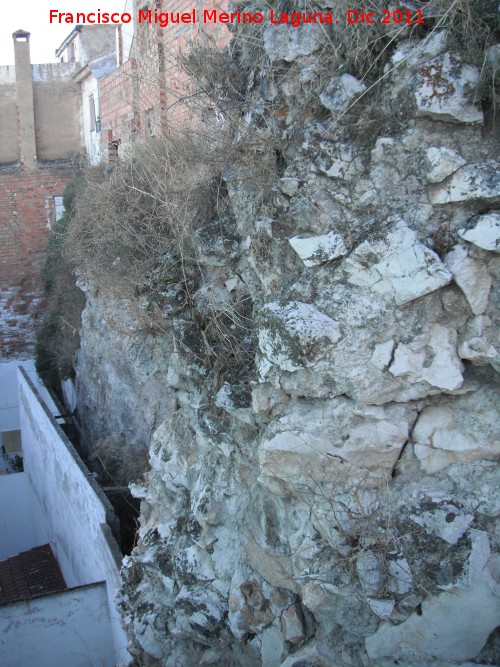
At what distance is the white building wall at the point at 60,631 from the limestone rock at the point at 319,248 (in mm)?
4590

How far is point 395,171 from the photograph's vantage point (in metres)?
3.24

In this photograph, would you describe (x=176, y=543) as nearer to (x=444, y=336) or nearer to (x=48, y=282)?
(x=444, y=336)

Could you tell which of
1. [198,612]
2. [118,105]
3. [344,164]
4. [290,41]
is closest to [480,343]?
[344,164]

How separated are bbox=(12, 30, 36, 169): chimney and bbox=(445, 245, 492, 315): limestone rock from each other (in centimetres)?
1336

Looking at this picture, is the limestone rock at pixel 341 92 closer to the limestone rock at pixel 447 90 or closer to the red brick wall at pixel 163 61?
the limestone rock at pixel 447 90

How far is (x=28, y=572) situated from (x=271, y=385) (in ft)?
23.7

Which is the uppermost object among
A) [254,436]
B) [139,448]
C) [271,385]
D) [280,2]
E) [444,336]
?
[280,2]

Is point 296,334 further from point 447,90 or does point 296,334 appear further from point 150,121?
point 150,121

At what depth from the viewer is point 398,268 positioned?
10.1 ft

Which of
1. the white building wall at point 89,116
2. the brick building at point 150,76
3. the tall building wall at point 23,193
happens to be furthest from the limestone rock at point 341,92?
the tall building wall at point 23,193

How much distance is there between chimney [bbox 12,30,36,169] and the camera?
14.0 m

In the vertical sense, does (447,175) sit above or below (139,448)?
above

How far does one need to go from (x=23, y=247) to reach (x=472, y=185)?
1309cm

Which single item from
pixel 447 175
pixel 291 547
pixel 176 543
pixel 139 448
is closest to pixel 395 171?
pixel 447 175
